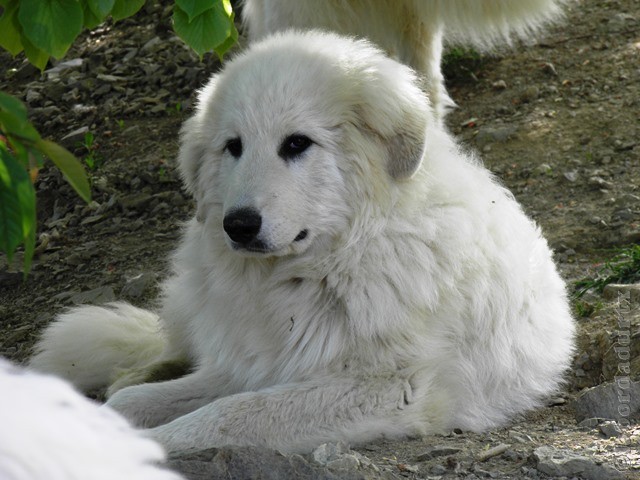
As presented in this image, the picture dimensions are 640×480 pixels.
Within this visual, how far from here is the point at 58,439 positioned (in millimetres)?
1817

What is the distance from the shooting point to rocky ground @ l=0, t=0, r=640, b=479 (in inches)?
153

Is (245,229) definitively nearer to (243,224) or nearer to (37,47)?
(243,224)

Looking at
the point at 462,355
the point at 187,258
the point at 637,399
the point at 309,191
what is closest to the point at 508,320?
the point at 462,355

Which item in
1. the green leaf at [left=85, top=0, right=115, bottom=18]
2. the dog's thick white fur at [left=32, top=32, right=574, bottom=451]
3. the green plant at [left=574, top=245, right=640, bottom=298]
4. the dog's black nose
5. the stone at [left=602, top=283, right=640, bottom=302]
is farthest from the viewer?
the green plant at [left=574, top=245, right=640, bottom=298]

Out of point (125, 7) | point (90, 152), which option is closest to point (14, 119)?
point (125, 7)

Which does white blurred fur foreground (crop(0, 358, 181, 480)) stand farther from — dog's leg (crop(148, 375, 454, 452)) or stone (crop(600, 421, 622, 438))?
stone (crop(600, 421, 622, 438))

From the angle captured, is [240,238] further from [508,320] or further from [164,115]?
[164,115]

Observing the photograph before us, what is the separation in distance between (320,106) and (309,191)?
1.21 feet

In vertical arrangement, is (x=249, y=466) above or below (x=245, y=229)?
below

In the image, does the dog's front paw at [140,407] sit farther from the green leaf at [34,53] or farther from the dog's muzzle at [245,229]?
the green leaf at [34,53]

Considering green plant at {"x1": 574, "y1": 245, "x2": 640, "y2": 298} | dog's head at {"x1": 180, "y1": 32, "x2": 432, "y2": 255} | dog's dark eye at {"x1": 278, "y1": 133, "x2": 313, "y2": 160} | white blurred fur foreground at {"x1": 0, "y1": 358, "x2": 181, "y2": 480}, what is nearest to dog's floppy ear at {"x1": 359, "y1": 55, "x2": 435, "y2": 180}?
dog's head at {"x1": 180, "y1": 32, "x2": 432, "y2": 255}

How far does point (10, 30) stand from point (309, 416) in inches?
71.1

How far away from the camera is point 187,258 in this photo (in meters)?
4.87

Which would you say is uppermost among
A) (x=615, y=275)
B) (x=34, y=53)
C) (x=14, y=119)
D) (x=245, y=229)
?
(x=14, y=119)
